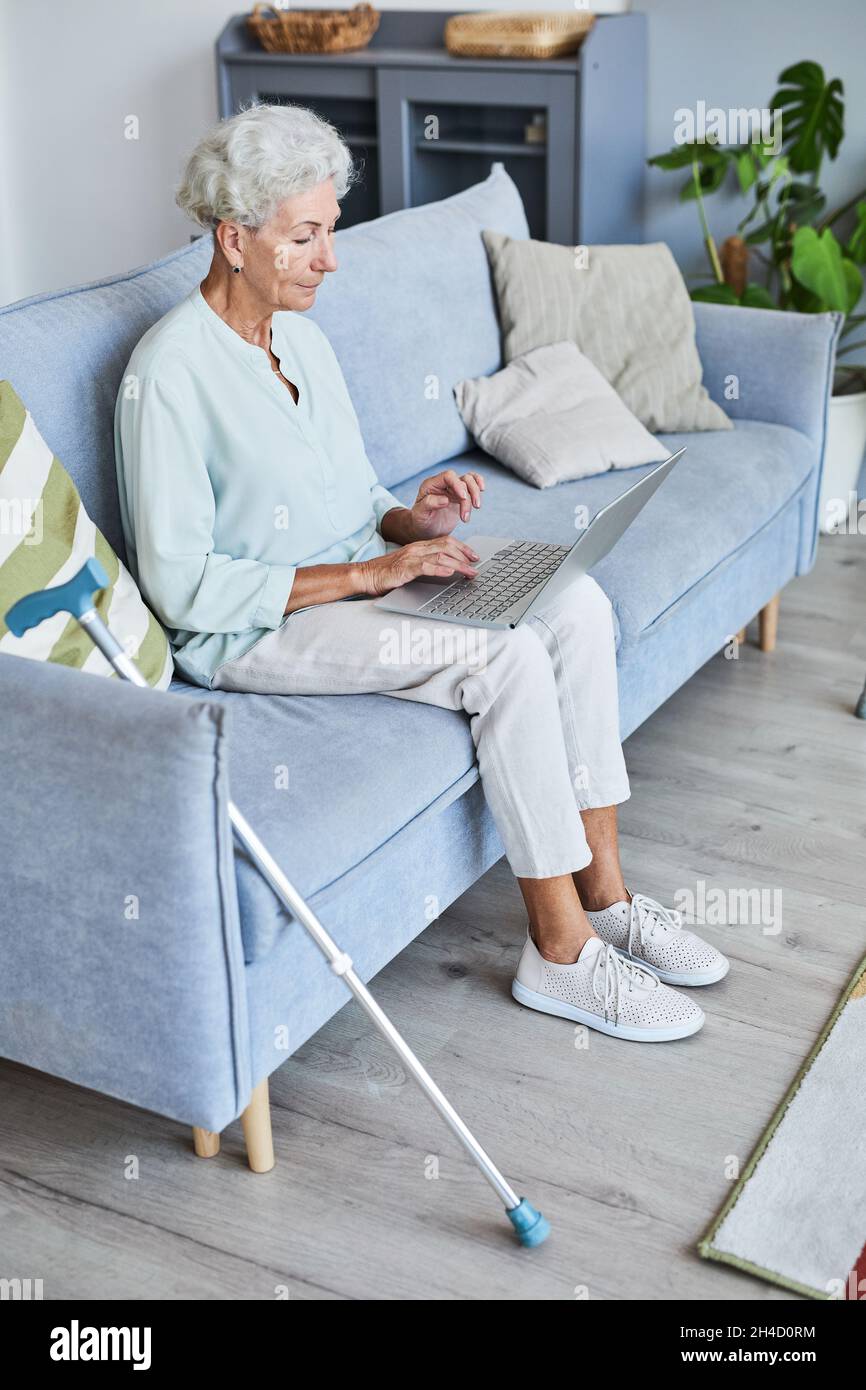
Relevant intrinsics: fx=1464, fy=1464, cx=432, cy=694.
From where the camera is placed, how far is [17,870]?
156cm

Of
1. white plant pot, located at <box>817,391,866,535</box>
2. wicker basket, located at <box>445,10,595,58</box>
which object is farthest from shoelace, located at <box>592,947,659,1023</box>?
wicker basket, located at <box>445,10,595,58</box>

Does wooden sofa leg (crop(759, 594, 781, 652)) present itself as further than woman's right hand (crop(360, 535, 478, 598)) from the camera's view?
Yes

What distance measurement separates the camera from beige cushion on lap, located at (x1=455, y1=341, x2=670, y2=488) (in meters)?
2.75

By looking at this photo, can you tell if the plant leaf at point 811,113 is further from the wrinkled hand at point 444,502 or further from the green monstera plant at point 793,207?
the wrinkled hand at point 444,502

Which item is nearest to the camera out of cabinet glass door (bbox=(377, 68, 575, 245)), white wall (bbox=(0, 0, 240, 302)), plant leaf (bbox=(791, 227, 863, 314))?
plant leaf (bbox=(791, 227, 863, 314))

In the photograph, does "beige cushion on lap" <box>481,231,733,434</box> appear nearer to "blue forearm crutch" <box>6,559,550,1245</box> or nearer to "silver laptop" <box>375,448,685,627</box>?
"silver laptop" <box>375,448,685,627</box>

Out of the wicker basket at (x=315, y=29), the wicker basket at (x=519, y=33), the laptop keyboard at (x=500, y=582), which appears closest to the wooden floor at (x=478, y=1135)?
the laptop keyboard at (x=500, y=582)

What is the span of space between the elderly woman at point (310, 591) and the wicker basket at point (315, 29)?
88.6 inches

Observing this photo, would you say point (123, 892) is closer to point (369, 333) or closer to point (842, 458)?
point (369, 333)

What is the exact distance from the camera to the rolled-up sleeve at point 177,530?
1.83 metres

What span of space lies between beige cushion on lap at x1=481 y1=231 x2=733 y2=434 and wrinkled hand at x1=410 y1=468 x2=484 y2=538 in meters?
0.86

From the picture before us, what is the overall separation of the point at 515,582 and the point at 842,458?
199cm

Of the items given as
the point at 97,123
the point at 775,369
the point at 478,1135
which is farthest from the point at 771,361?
the point at 97,123
